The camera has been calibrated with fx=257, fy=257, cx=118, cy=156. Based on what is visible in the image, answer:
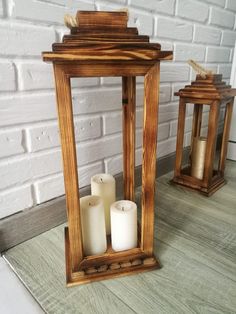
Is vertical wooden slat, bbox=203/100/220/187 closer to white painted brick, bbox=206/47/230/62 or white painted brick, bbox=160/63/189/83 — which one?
white painted brick, bbox=160/63/189/83

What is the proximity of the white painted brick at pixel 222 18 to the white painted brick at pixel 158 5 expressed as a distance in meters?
0.27

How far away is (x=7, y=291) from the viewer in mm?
505

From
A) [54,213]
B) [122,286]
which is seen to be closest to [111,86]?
[54,213]

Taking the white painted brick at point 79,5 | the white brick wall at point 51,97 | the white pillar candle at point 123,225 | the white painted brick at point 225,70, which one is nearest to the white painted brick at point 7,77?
the white brick wall at point 51,97

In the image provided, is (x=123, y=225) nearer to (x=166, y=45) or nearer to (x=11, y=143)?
(x=11, y=143)

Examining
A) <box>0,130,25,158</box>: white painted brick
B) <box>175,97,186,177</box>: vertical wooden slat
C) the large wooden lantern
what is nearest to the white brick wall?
<box>0,130,25,158</box>: white painted brick

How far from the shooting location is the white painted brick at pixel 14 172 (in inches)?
23.1

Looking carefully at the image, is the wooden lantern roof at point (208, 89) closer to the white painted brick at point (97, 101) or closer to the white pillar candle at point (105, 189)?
the white painted brick at point (97, 101)

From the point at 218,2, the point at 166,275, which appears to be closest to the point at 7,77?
the point at 166,275

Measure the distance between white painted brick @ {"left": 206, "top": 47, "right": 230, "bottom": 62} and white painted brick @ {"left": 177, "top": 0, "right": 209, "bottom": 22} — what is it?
0.45 feet

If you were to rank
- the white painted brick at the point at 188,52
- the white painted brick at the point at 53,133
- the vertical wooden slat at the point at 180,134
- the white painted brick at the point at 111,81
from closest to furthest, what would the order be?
the white painted brick at the point at 53,133, the white painted brick at the point at 111,81, the vertical wooden slat at the point at 180,134, the white painted brick at the point at 188,52

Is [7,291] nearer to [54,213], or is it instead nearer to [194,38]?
[54,213]

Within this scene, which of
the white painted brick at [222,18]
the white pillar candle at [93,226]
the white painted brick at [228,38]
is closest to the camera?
the white pillar candle at [93,226]

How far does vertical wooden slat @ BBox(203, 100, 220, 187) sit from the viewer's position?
31.0 inches
